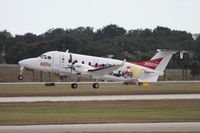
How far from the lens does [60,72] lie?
2359 inches

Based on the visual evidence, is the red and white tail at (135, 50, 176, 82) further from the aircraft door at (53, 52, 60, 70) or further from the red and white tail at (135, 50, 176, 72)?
the aircraft door at (53, 52, 60, 70)

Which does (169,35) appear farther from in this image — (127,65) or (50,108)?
(50,108)

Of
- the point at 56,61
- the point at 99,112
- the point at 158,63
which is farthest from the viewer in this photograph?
the point at 158,63

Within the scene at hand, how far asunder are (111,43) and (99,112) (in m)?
119

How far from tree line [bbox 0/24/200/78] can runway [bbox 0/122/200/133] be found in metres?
74.8

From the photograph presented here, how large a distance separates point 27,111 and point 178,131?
11.3 meters

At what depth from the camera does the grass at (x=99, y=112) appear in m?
23.9

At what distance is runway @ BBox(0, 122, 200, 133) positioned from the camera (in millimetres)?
20062

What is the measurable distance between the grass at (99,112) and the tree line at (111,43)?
212ft

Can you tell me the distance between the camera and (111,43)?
146875 mm

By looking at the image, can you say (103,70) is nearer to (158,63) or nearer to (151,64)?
(151,64)

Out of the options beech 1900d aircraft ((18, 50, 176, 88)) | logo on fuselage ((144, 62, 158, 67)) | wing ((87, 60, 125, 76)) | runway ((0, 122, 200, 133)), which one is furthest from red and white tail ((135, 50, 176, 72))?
runway ((0, 122, 200, 133))

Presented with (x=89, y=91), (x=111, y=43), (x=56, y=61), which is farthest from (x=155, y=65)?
(x=111, y=43)

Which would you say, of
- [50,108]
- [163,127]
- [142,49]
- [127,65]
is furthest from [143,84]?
[142,49]
